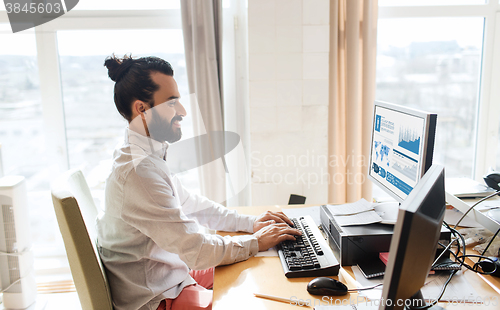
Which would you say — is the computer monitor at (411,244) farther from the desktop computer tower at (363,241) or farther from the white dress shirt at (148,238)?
the white dress shirt at (148,238)

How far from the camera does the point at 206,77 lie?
7.31ft

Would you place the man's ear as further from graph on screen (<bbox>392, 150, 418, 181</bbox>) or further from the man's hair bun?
graph on screen (<bbox>392, 150, 418, 181</bbox>)

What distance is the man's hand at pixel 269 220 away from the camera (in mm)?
1431

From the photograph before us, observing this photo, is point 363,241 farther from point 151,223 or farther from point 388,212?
point 151,223

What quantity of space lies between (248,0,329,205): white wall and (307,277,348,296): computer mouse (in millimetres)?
1204

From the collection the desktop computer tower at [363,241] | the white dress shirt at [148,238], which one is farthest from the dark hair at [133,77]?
the desktop computer tower at [363,241]

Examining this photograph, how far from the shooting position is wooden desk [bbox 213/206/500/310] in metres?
1.00

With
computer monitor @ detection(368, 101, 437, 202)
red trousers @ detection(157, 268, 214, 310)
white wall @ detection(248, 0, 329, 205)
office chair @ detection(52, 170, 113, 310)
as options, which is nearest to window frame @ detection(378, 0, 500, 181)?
white wall @ detection(248, 0, 329, 205)

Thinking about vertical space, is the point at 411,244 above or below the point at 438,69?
below

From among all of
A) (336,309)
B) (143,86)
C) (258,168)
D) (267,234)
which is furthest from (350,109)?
(336,309)

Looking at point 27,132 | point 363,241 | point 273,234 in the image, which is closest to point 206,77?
point 273,234

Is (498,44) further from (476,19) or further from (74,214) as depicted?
(74,214)

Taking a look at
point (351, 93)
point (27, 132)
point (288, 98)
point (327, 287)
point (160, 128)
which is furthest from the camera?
point (27, 132)

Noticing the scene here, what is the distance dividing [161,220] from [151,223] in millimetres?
35
